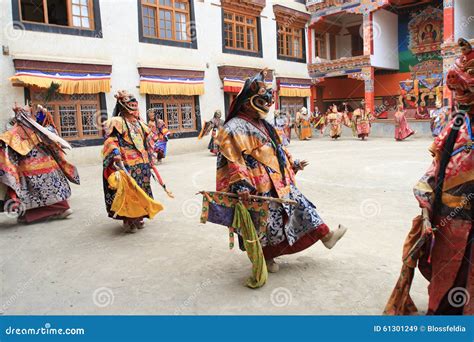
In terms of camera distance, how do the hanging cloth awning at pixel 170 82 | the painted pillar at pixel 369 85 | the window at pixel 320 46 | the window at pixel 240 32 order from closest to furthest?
the hanging cloth awning at pixel 170 82, the window at pixel 240 32, the painted pillar at pixel 369 85, the window at pixel 320 46

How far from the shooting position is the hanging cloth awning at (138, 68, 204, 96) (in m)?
14.2

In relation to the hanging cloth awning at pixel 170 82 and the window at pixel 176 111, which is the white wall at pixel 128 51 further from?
the window at pixel 176 111

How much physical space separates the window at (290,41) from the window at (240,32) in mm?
1865

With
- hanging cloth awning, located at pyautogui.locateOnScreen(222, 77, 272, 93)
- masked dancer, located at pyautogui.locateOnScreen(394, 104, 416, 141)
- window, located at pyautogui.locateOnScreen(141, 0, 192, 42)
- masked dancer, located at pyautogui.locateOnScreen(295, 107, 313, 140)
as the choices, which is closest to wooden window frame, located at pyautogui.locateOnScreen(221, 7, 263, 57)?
hanging cloth awning, located at pyautogui.locateOnScreen(222, 77, 272, 93)

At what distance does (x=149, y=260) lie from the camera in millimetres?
4223

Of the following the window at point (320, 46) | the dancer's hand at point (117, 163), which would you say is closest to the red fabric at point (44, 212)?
the dancer's hand at point (117, 163)

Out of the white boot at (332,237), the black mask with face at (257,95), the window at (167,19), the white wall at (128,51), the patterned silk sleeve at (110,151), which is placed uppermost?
the window at (167,19)

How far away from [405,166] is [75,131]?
9.47 m

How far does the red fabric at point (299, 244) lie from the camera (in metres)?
3.64

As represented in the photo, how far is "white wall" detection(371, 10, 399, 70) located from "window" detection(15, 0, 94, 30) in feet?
44.7

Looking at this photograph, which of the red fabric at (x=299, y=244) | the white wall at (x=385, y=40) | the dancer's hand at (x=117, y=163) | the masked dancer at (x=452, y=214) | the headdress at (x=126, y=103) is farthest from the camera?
the white wall at (x=385, y=40)

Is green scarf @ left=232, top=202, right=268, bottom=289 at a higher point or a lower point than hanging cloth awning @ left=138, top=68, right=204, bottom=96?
lower

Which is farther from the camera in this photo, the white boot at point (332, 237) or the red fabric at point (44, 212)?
the red fabric at point (44, 212)

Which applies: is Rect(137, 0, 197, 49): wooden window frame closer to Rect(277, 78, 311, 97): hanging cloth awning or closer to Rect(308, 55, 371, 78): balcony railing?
Rect(277, 78, 311, 97): hanging cloth awning
